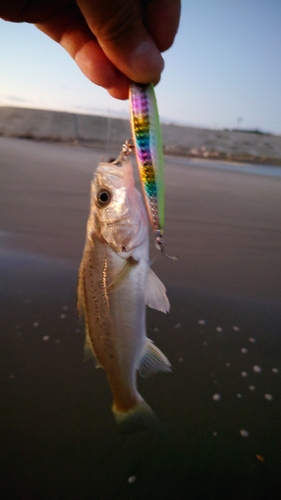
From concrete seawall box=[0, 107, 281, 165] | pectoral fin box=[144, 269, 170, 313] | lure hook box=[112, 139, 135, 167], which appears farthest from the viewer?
concrete seawall box=[0, 107, 281, 165]

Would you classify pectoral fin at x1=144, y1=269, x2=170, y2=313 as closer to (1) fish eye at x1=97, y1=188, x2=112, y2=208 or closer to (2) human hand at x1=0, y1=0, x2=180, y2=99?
(1) fish eye at x1=97, y1=188, x2=112, y2=208

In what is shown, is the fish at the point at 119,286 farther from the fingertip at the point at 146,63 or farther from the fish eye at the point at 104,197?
the fingertip at the point at 146,63

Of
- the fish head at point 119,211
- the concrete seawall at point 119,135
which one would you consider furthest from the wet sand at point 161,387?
the concrete seawall at point 119,135

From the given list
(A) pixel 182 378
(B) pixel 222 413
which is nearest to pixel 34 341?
(A) pixel 182 378

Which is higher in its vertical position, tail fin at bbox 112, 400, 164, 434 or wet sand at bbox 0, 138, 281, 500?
tail fin at bbox 112, 400, 164, 434

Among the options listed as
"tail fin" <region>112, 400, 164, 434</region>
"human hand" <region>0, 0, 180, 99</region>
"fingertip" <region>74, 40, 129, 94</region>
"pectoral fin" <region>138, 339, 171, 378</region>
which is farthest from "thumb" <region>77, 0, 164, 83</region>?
"tail fin" <region>112, 400, 164, 434</region>

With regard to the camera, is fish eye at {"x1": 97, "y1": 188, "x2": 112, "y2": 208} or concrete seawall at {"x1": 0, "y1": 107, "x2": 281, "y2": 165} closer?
fish eye at {"x1": 97, "y1": 188, "x2": 112, "y2": 208}
